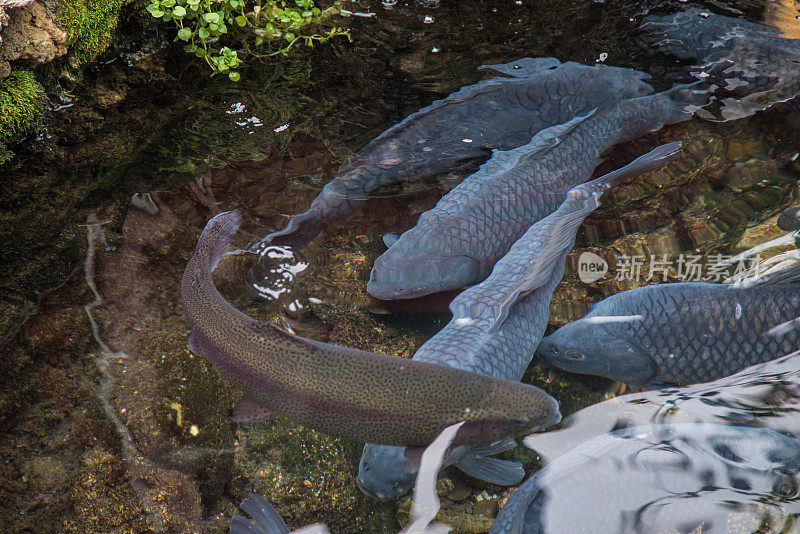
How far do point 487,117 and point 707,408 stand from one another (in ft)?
8.28

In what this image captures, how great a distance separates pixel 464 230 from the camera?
3.37 metres

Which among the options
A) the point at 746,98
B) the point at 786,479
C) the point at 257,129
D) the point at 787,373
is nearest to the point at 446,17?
the point at 257,129

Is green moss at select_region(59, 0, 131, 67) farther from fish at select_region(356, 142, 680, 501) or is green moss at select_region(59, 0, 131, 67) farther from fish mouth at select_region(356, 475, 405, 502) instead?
fish mouth at select_region(356, 475, 405, 502)

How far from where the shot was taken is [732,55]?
3908mm

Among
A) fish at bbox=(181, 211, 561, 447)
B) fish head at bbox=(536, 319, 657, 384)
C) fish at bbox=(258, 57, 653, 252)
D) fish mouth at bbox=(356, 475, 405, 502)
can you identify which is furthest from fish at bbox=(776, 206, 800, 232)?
fish mouth at bbox=(356, 475, 405, 502)

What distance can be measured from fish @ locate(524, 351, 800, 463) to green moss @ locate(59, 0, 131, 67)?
3668 mm

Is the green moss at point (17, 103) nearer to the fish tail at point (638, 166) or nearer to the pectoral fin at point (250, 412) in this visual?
the pectoral fin at point (250, 412)

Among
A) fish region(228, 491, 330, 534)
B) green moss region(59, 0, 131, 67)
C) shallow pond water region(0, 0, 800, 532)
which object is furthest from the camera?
green moss region(59, 0, 131, 67)

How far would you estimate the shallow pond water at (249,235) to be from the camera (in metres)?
2.52

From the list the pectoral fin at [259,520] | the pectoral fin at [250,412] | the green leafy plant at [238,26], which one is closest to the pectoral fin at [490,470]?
the pectoral fin at [259,520]

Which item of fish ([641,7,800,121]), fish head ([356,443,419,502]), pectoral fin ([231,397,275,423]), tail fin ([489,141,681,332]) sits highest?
fish ([641,7,800,121])

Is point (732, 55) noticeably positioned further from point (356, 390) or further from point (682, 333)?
point (356, 390)

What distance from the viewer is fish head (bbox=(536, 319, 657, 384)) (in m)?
2.94

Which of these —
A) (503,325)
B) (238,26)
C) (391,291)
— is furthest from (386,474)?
(238,26)
